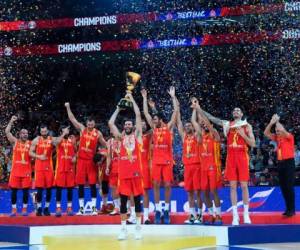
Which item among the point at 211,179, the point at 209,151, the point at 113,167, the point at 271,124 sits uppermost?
the point at 271,124

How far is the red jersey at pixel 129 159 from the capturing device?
10.6 m

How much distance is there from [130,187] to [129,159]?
45 cm

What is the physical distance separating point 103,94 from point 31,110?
2663mm

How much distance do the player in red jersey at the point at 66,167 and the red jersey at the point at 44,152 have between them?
7.2 inches

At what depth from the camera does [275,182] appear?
48.7 feet

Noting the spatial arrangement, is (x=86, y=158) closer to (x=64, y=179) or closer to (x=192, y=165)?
Answer: (x=64, y=179)

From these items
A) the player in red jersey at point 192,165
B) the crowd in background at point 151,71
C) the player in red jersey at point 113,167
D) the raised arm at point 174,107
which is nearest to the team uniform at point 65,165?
the player in red jersey at point 113,167

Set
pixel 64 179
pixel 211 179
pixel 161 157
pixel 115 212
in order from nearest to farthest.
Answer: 1. pixel 211 179
2. pixel 161 157
3. pixel 115 212
4. pixel 64 179

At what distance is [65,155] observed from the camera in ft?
42.6

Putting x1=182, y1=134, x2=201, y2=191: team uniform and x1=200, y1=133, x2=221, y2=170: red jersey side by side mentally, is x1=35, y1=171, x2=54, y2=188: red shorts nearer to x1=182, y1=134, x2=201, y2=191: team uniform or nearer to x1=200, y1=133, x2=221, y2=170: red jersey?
x1=182, y1=134, x2=201, y2=191: team uniform

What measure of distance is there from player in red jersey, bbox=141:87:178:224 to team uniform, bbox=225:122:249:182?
130 cm

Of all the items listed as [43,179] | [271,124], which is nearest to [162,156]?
[271,124]

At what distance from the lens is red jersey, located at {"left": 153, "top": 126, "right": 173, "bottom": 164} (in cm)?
1188

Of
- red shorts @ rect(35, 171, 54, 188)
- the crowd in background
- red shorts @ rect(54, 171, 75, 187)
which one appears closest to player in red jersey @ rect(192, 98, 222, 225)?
red shorts @ rect(54, 171, 75, 187)
